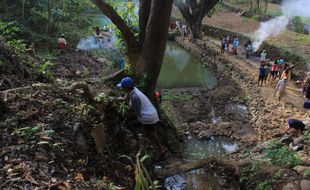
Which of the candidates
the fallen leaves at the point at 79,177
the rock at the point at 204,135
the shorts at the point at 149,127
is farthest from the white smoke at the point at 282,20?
the fallen leaves at the point at 79,177

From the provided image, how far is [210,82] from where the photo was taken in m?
22.2

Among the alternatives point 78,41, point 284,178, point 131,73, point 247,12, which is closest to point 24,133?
point 284,178

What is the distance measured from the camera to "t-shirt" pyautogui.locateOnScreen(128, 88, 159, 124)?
721 cm

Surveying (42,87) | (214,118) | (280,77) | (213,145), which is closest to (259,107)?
(214,118)

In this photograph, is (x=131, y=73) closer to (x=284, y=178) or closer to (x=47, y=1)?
(x=284, y=178)

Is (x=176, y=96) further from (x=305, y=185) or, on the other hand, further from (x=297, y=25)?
(x=297, y=25)

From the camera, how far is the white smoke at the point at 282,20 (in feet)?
96.6

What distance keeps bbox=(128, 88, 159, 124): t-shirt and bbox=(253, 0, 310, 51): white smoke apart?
822 inches

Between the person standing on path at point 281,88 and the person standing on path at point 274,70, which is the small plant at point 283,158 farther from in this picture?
the person standing on path at point 274,70

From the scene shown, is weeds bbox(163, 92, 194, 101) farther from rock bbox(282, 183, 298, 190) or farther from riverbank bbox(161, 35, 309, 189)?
rock bbox(282, 183, 298, 190)

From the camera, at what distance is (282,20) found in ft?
114

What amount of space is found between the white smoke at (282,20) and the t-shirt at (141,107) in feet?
68.5

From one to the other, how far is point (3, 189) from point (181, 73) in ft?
67.6

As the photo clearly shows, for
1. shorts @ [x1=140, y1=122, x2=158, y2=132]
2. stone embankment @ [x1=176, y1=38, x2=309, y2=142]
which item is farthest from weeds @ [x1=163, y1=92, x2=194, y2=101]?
shorts @ [x1=140, y1=122, x2=158, y2=132]
